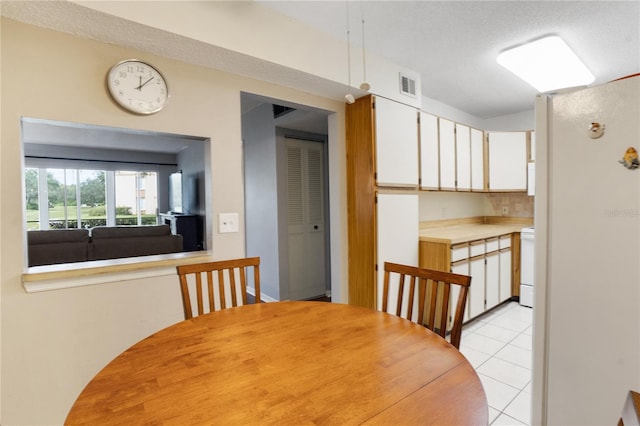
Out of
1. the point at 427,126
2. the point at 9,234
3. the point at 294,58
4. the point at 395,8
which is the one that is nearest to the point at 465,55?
the point at 427,126

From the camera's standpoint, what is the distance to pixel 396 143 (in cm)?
282

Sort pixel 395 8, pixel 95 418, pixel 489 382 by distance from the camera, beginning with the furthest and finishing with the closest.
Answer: pixel 489 382
pixel 395 8
pixel 95 418

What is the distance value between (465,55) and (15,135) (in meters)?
3.13

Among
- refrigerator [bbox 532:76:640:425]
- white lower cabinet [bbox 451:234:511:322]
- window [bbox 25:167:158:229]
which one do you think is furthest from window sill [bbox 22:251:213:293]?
window [bbox 25:167:158:229]

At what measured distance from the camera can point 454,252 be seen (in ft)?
9.34

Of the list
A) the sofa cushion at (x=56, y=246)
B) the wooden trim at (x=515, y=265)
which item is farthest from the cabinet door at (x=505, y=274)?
the sofa cushion at (x=56, y=246)

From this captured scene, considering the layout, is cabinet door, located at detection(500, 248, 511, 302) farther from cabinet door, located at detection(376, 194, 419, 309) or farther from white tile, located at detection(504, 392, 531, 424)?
white tile, located at detection(504, 392, 531, 424)

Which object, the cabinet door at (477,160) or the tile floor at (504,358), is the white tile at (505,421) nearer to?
the tile floor at (504,358)

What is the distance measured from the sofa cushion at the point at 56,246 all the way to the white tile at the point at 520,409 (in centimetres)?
364

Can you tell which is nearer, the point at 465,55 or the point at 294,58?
the point at 294,58

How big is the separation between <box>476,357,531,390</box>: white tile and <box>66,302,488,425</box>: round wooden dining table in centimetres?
154

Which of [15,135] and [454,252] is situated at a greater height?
[15,135]

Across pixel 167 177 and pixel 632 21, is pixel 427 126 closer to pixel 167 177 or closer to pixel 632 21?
pixel 632 21

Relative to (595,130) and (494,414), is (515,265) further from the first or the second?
(595,130)
